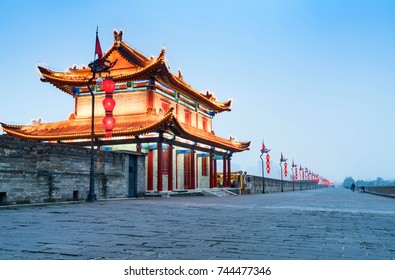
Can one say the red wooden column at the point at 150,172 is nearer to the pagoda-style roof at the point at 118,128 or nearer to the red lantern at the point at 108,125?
the pagoda-style roof at the point at 118,128

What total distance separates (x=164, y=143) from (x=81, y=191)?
9.05 m

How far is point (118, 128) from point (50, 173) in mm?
10042

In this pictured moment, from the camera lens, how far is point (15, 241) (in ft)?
15.4

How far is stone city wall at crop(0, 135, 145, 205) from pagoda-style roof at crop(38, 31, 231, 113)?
7.86 m

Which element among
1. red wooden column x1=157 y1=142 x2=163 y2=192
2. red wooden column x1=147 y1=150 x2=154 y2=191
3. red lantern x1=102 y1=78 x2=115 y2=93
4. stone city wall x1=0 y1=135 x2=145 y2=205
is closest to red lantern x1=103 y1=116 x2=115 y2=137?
red lantern x1=102 y1=78 x2=115 y2=93

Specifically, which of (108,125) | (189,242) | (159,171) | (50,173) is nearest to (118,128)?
(108,125)

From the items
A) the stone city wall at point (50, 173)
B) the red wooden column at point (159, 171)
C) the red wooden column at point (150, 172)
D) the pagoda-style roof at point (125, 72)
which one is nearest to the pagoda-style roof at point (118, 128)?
the red wooden column at point (159, 171)

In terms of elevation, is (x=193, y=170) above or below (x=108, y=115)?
below

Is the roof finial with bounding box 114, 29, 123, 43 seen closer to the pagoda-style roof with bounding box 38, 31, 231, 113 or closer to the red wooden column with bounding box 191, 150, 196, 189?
the pagoda-style roof with bounding box 38, 31, 231, 113

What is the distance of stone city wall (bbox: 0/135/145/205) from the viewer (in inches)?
501

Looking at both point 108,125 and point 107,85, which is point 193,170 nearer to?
point 108,125

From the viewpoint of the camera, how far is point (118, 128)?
950 inches

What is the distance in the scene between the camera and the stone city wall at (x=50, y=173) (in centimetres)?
1272

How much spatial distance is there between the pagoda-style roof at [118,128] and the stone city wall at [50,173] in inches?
171
